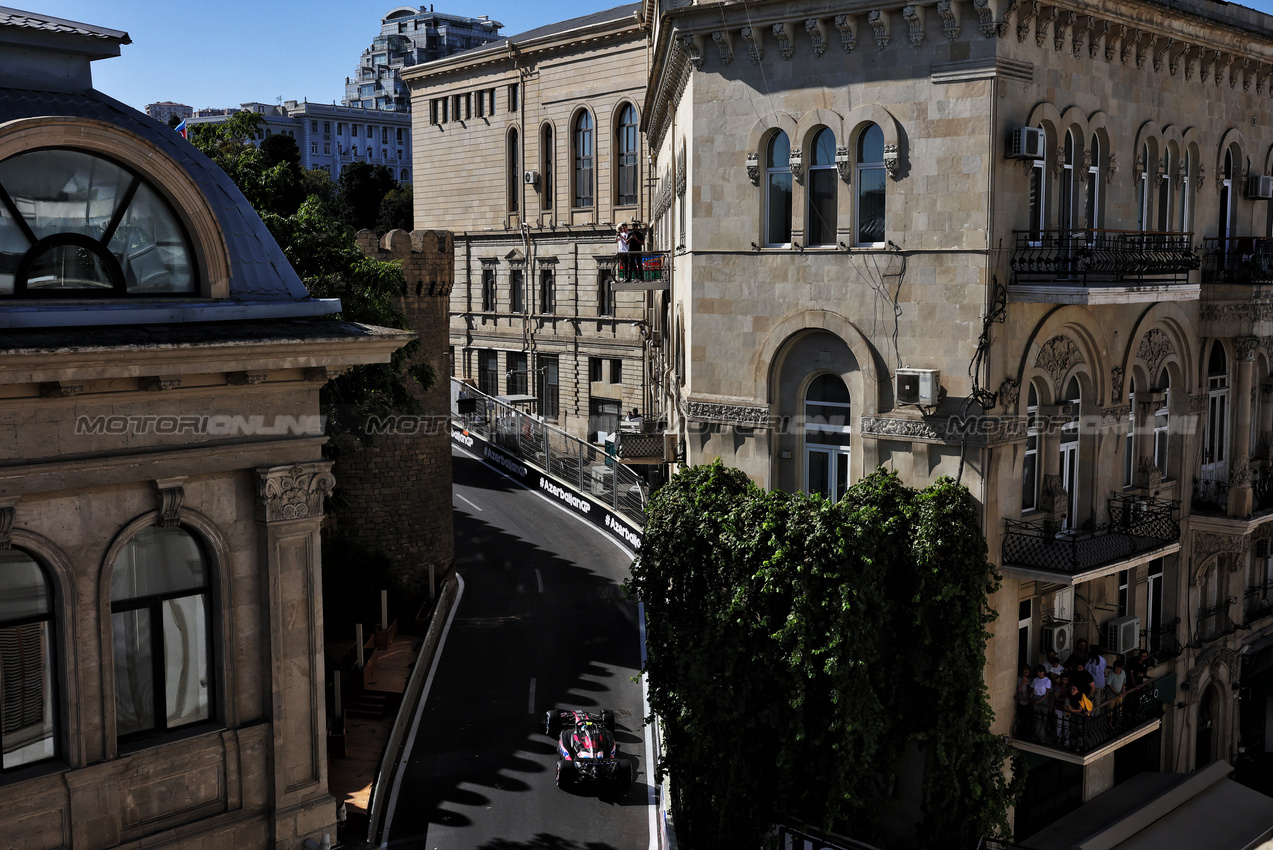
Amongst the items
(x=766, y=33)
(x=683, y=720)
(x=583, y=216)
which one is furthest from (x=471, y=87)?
(x=683, y=720)

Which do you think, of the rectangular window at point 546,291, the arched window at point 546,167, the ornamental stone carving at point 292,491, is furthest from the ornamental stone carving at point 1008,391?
the arched window at point 546,167

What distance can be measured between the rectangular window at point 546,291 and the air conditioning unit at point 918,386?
39.5 m

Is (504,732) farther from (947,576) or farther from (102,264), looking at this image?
(102,264)

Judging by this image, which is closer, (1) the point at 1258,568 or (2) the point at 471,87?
(1) the point at 1258,568

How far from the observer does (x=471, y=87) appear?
207 feet

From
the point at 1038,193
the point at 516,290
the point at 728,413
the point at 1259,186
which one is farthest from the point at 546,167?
the point at 1038,193

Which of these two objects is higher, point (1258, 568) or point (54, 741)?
point (54, 741)

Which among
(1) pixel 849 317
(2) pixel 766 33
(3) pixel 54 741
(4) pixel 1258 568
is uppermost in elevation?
(2) pixel 766 33

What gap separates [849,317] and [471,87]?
151ft

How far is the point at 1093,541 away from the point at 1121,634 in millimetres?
3563

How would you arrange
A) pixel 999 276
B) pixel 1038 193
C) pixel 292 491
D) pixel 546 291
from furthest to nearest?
pixel 546 291, pixel 1038 193, pixel 999 276, pixel 292 491

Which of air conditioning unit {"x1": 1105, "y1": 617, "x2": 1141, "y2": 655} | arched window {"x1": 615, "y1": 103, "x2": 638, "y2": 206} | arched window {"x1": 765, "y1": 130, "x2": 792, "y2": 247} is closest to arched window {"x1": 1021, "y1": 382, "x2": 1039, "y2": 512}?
air conditioning unit {"x1": 1105, "y1": 617, "x2": 1141, "y2": 655}

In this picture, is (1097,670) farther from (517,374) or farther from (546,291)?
(517,374)

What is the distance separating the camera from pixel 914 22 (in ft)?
67.5
